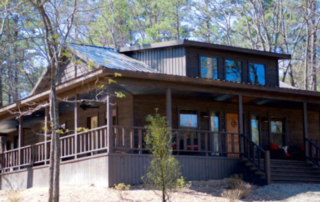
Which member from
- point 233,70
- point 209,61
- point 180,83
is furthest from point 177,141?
point 233,70

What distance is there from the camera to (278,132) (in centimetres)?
2322

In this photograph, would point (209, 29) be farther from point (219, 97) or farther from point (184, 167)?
point (184, 167)

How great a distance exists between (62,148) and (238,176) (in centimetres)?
639

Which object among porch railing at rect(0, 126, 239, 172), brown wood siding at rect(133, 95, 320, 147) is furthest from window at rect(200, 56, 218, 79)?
porch railing at rect(0, 126, 239, 172)

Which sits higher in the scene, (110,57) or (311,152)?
(110,57)

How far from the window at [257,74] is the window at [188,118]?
3.01 metres

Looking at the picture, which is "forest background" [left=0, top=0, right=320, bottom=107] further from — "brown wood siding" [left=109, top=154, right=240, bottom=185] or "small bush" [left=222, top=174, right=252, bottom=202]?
"small bush" [left=222, top=174, right=252, bottom=202]

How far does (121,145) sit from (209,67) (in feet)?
16.5

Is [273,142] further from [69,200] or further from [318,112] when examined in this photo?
[69,200]

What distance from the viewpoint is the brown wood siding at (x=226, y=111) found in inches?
754

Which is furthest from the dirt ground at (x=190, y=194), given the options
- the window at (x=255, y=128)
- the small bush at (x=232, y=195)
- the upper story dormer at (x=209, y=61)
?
the window at (x=255, y=128)

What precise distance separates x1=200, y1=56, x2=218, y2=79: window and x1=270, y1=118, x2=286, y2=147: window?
165 inches

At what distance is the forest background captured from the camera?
33.6 metres

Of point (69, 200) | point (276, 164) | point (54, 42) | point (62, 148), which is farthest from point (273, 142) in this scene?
point (54, 42)
